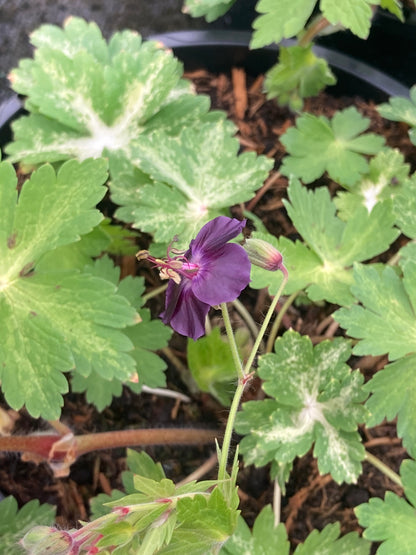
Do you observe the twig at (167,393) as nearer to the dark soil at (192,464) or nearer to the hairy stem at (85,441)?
the dark soil at (192,464)

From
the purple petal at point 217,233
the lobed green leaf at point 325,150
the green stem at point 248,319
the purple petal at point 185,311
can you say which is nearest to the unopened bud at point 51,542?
the purple petal at point 185,311

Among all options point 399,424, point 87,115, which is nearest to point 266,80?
point 87,115

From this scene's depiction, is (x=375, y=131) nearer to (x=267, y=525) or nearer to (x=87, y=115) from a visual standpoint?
(x=87, y=115)

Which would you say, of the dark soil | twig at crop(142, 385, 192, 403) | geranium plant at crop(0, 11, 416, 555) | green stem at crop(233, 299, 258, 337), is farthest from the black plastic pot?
twig at crop(142, 385, 192, 403)

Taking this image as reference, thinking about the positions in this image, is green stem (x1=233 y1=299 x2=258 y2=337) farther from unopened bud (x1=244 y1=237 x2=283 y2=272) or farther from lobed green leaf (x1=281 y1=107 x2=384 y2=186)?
unopened bud (x1=244 y1=237 x2=283 y2=272)

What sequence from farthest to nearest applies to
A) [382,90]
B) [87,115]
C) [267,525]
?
[382,90], [87,115], [267,525]

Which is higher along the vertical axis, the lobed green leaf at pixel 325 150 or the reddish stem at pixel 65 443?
the lobed green leaf at pixel 325 150

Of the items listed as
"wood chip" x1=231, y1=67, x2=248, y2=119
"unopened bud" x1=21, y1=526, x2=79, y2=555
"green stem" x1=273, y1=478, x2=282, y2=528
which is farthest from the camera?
"wood chip" x1=231, y1=67, x2=248, y2=119
